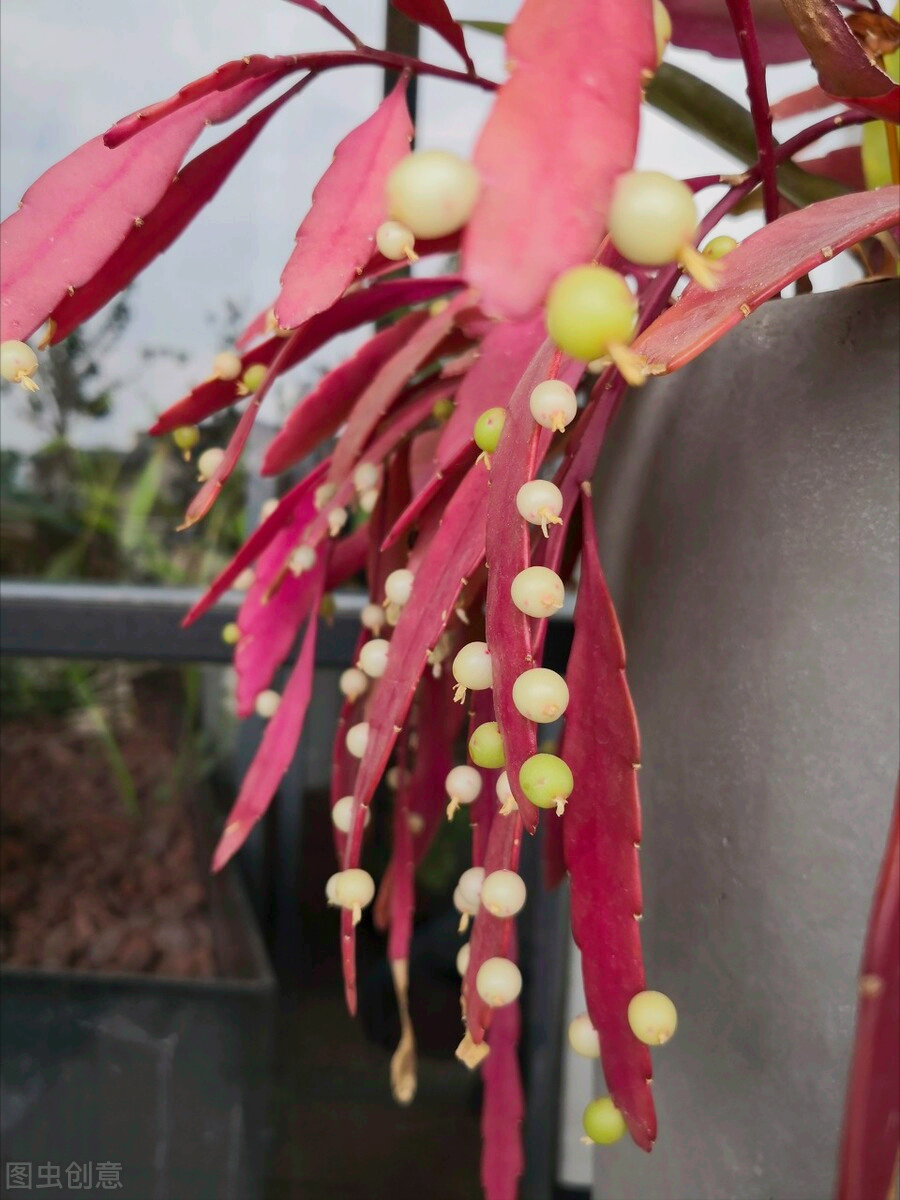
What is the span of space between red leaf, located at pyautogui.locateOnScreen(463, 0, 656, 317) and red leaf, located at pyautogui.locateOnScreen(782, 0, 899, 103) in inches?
4.9

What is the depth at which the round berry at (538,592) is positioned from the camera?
191mm

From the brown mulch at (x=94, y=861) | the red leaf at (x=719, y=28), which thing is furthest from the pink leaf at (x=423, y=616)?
the brown mulch at (x=94, y=861)

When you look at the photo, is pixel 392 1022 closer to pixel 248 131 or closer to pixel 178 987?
pixel 178 987

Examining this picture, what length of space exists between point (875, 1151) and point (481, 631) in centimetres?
19

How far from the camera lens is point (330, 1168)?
1.84ft

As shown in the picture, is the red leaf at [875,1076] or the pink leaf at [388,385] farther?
the pink leaf at [388,385]

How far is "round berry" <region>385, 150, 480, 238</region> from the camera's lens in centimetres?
12

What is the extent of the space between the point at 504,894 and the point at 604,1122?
0.26 feet

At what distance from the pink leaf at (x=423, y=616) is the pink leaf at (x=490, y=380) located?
0.03 metres

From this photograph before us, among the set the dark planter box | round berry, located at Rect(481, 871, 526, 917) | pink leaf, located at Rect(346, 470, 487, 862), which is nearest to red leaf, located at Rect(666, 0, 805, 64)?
pink leaf, located at Rect(346, 470, 487, 862)

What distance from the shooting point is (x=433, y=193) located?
12 cm

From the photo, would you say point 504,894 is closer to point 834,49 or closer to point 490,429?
point 490,429

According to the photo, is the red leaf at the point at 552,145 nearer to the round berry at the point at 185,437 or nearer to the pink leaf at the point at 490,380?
the pink leaf at the point at 490,380

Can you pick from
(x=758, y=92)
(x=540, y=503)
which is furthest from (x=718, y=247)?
(x=540, y=503)
